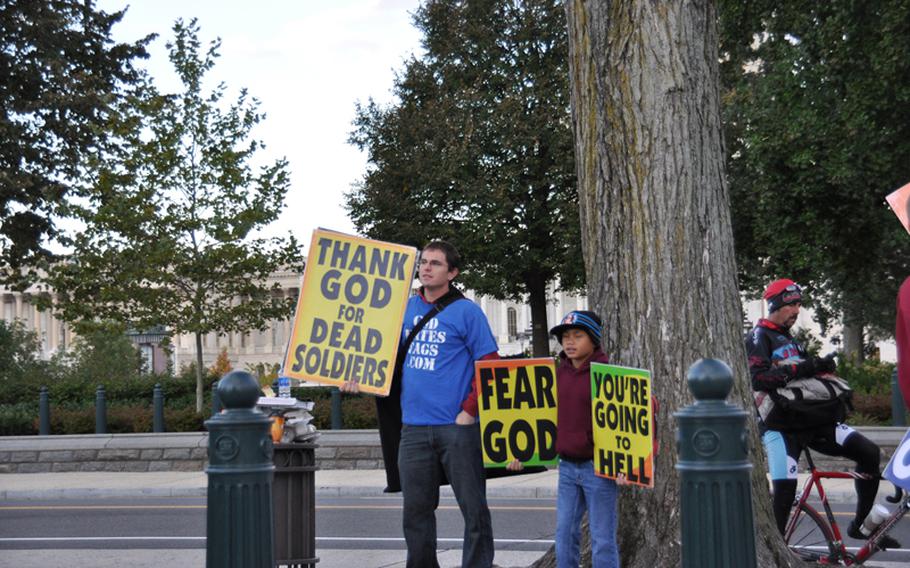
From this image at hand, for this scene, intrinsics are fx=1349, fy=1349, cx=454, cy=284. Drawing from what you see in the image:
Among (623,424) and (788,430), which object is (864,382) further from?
(623,424)

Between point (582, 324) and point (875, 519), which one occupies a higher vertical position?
point (582, 324)

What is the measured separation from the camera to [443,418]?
22.7ft

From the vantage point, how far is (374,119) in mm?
41219

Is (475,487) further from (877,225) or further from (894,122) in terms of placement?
(877,225)

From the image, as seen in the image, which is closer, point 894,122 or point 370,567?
point 370,567

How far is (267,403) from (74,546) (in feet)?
13.4

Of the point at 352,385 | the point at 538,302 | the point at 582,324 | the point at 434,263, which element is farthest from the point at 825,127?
the point at 582,324

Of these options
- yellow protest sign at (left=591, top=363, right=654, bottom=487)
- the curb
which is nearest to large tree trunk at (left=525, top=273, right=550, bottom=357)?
the curb

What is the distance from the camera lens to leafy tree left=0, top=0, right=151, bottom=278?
3009 cm

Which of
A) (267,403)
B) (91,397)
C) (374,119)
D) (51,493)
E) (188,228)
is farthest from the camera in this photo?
(374,119)

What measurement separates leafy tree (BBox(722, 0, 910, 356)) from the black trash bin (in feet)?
57.8

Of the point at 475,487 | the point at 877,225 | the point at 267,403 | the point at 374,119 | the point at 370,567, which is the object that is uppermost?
the point at 374,119

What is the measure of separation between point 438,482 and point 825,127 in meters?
20.5

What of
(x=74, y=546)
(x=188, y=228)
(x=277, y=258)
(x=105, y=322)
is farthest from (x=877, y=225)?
(x=74, y=546)
